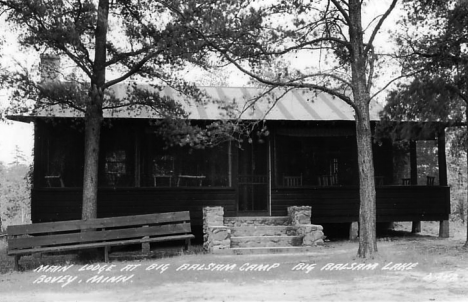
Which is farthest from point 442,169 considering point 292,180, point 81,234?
point 81,234

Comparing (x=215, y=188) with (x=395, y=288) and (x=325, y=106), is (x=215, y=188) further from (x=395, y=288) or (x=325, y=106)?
(x=395, y=288)

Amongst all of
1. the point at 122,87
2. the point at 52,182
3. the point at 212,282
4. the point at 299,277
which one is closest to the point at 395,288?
the point at 299,277

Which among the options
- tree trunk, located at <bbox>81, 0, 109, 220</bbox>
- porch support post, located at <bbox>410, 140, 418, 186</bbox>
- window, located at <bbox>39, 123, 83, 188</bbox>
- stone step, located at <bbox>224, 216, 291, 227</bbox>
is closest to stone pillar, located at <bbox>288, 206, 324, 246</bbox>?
stone step, located at <bbox>224, 216, 291, 227</bbox>

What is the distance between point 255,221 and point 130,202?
3.57m

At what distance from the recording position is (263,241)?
13.6 meters

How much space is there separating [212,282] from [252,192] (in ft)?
27.6

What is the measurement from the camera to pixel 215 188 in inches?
605

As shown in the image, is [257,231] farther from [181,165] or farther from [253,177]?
[181,165]

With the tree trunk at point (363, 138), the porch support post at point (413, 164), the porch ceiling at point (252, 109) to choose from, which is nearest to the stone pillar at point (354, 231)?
the porch support post at point (413, 164)

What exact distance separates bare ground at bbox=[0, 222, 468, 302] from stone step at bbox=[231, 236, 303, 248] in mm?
1009

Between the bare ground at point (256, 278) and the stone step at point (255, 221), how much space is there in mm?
2197

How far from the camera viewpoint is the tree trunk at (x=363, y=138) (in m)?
11.3

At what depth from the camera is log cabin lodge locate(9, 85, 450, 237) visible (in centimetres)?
1498

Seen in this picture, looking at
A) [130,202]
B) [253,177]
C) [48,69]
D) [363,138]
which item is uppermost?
[48,69]
